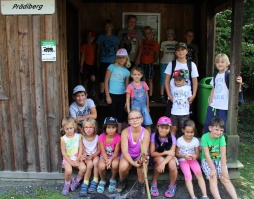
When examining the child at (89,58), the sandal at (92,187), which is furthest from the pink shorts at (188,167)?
the child at (89,58)

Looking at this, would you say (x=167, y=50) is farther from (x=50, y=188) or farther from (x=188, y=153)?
(x=50, y=188)

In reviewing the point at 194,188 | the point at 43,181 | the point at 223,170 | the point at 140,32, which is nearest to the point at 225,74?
the point at 223,170

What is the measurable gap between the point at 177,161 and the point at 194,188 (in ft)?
1.66

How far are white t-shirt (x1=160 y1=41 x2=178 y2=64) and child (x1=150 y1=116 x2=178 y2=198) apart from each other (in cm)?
264

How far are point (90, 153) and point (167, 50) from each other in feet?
10.4

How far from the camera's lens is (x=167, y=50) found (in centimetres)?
654

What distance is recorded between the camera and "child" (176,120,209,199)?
4.02 meters

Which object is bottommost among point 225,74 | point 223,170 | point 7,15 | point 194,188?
point 194,188

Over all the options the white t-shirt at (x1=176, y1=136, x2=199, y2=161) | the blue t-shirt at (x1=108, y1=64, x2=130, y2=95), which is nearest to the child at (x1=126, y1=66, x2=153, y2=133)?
the blue t-shirt at (x1=108, y1=64, x2=130, y2=95)

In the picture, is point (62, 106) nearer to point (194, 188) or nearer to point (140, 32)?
point (194, 188)

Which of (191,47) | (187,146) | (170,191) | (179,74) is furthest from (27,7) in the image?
(191,47)

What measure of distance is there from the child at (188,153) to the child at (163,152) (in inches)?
4.8

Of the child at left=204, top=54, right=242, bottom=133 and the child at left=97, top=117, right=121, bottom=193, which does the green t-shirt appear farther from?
the child at left=97, top=117, right=121, bottom=193

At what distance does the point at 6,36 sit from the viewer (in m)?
4.24
